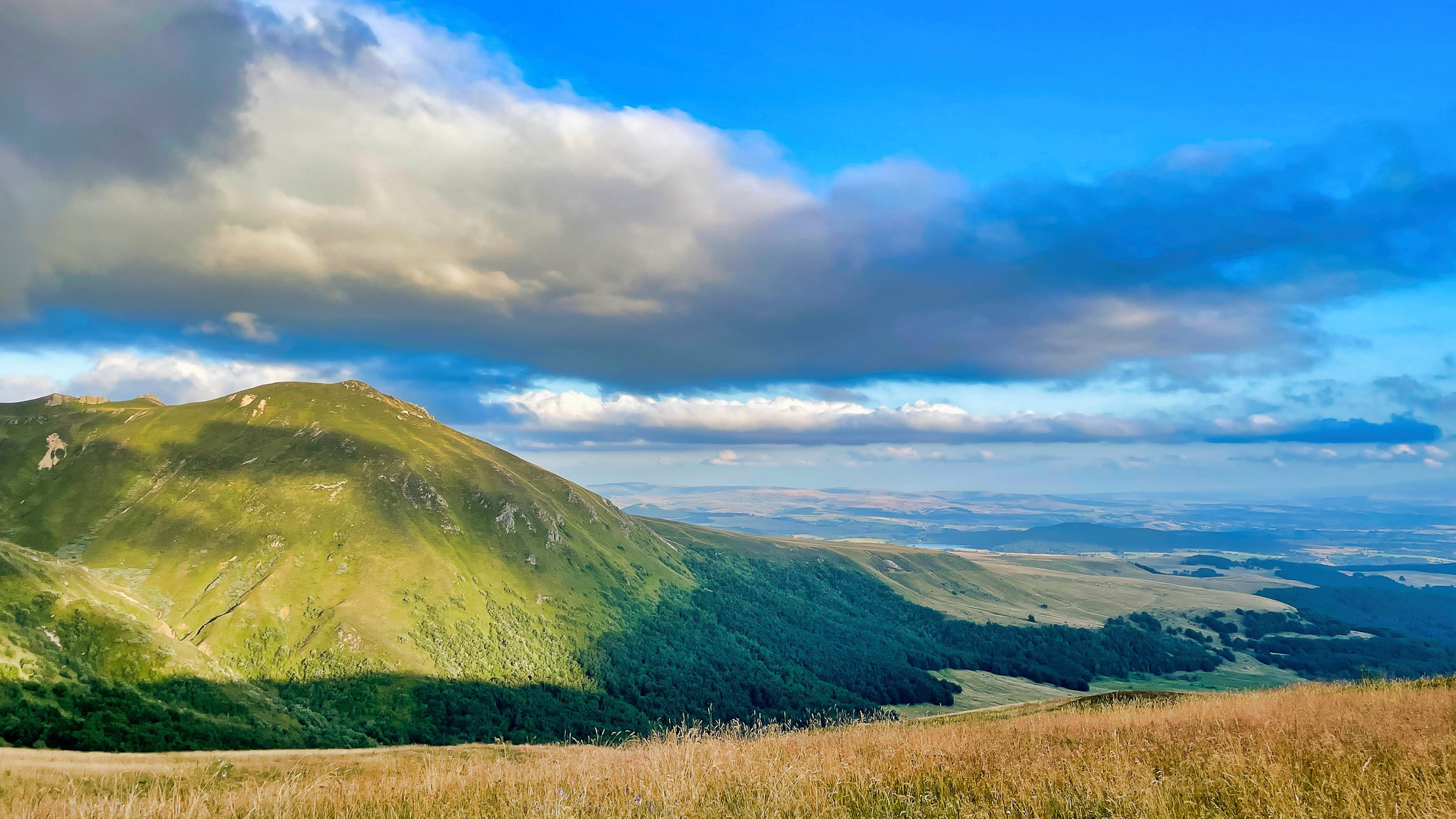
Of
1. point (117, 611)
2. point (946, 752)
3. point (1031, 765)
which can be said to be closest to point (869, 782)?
point (1031, 765)

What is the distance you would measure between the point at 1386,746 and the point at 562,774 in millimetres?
Answer: 13450

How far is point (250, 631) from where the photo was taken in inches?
7864

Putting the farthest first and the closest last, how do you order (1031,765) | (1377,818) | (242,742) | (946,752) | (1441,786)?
(242,742)
(946,752)
(1031,765)
(1441,786)
(1377,818)

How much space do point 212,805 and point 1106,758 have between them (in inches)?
523

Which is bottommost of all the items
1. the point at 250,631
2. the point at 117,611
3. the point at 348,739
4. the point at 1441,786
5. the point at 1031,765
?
the point at 348,739

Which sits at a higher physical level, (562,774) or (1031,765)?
(1031,765)

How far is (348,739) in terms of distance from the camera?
162 metres

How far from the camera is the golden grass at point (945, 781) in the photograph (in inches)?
337

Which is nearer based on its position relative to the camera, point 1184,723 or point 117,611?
point 1184,723

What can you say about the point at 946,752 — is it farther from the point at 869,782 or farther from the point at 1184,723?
the point at 1184,723

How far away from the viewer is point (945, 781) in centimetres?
1032

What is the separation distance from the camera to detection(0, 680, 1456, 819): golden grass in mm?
8570

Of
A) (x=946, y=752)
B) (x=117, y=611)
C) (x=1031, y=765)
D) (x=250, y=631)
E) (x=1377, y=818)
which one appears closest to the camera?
(x=1377, y=818)

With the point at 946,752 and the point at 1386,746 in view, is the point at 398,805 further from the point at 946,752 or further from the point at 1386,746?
the point at 1386,746
